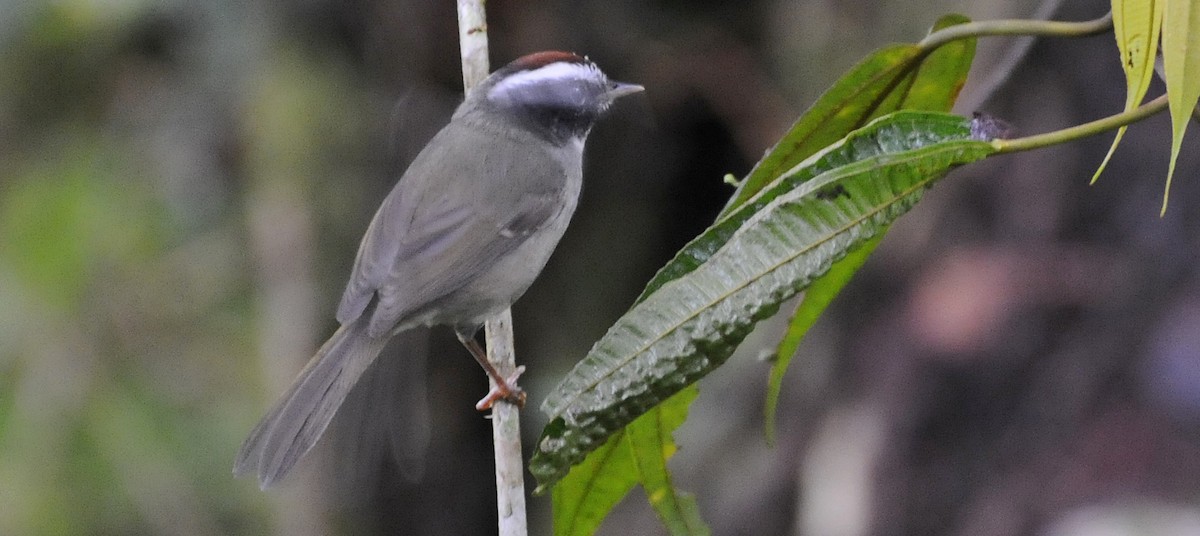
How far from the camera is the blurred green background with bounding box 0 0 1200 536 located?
144 inches

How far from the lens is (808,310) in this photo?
2.04 m

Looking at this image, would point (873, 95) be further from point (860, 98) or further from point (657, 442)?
point (657, 442)

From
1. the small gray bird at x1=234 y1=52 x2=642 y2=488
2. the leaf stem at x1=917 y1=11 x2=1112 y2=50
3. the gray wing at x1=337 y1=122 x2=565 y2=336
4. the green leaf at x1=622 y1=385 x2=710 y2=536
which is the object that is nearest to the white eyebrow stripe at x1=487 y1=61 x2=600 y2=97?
the small gray bird at x1=234 y1=52 x2=642 y2=488

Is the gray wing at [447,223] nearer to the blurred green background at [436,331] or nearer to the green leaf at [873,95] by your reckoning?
the blurred green background at [436,331]

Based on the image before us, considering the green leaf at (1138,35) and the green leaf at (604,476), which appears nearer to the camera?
the green leaf at (1138,35)

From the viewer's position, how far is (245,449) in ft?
9.49

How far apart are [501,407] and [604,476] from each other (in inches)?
40.2

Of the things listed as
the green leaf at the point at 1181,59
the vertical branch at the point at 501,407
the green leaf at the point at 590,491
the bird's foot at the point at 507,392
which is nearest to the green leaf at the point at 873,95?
the green leaf at the point at 590,491

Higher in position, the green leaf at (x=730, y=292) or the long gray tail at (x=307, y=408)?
the green leaf at (x=730, y=292)

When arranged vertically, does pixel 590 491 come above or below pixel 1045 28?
below

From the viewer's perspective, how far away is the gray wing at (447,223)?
319cm

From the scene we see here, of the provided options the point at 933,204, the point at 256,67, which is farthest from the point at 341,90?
the point at 933,204

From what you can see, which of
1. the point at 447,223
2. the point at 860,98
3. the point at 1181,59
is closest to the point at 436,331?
the point at 447,223

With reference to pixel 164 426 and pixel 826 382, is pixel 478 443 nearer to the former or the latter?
pixel 164 426
